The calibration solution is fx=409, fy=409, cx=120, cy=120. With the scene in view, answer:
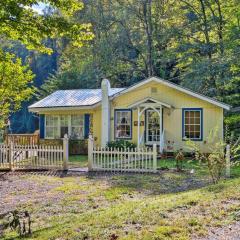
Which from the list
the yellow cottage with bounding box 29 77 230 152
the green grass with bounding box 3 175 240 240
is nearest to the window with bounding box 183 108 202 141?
the yellow cottage with bounding box 29 77 230 152

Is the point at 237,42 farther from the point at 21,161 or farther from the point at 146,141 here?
the point at 21,161

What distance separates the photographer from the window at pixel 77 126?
24547 millimetres

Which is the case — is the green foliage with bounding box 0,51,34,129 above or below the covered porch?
above

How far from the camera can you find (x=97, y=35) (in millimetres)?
38562

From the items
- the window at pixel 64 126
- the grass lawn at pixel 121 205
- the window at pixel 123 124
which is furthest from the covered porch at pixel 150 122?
the grass lawn at pixel 121 205

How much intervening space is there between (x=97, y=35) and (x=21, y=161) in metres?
23.9

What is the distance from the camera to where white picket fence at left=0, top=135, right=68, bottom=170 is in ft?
52.7

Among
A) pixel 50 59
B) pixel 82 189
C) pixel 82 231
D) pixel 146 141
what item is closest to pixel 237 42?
pixel 146 141

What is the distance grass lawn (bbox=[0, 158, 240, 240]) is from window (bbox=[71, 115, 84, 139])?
33.4 ft

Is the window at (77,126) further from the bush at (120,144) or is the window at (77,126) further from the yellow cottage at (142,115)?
the bush at (120,144)

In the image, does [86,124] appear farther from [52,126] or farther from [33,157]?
[33,157]

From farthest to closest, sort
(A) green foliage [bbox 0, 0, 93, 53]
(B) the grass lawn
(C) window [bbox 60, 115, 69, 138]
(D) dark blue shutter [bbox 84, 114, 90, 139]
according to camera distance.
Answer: (C) window [bbox 60, 115, 69, 138], (D) dark blue shutter [bbox 84, 114, 90, 139], (A) green foliage [bbox 0, 0, 93, 53], (B) the grass lawn

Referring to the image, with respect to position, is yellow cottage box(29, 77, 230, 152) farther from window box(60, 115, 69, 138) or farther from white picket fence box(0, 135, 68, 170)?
white picket fence box(0, 135, 68, 170)

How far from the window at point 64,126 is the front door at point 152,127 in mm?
4155
